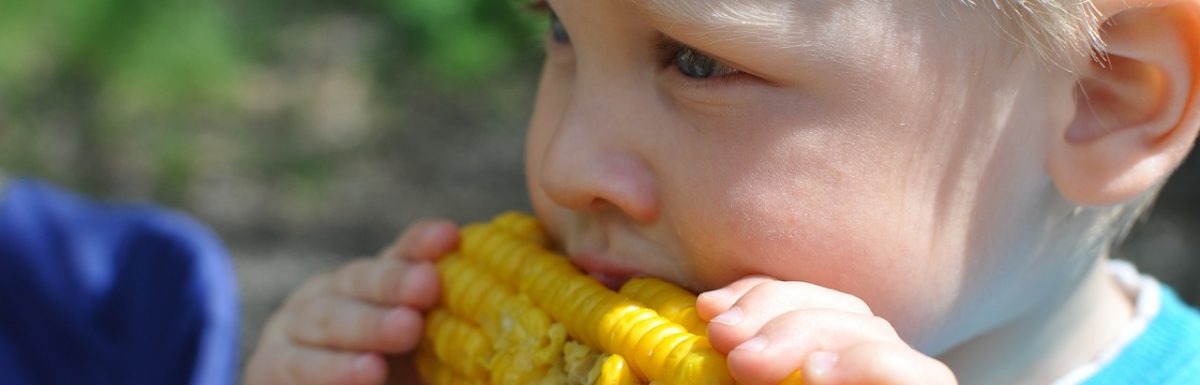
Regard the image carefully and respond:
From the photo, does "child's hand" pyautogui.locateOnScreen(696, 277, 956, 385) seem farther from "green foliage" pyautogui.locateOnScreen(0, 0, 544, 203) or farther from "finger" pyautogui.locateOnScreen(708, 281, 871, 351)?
"green foliage" pyautogui.locateOnScreen(0, 0, 544, 203)

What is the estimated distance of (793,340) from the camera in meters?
1.21

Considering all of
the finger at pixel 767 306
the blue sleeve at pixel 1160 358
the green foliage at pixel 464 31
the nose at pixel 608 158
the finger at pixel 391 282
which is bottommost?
the green foliage at pixel 464 31

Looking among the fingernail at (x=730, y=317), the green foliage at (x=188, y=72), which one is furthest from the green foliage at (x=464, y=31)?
the fingernail at (x=730, y=317)

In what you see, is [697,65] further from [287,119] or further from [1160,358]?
[287,119]

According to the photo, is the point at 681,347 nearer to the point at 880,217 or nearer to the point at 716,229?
the point at 716,229

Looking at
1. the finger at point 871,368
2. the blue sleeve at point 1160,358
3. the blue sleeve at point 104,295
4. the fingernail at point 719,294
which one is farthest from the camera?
A: the blue sleeve at point 104,295

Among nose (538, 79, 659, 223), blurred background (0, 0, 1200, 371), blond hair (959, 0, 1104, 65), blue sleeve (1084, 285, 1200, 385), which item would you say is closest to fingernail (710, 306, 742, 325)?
nose (538, 79, 659, 223)

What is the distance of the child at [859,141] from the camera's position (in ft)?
4.57

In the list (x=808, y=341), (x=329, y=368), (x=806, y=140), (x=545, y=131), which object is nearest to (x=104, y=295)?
(x=329, y=368)

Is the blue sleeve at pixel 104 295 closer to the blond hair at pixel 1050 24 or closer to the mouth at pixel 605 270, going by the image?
the mouth at pixel 605 270

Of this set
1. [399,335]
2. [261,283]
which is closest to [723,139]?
[399,335]

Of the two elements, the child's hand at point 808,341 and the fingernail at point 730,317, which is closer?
the child's hand at point 808,341

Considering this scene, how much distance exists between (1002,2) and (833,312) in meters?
0.41

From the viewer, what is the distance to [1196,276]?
12.1 ft
